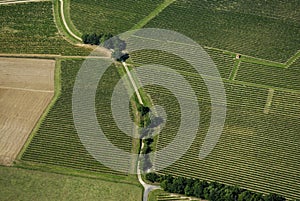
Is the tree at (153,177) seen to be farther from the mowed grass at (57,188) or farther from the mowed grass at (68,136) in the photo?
the mowed grass at (68,136)

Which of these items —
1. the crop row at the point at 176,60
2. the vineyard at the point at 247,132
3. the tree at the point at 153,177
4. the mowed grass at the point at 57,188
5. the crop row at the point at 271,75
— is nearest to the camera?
the mowed grass at the point at 57,188

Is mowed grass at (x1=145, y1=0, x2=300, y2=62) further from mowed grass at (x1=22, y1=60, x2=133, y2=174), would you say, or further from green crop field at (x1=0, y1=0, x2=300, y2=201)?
mowed grass at (x1=22, y1=60, x2=133, y2=174)

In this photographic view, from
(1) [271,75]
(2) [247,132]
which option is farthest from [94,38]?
(2) [247,132]

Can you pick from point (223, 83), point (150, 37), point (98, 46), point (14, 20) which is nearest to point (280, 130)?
point (223, 83)

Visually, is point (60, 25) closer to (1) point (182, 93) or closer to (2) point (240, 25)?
(1) point (182, 93)

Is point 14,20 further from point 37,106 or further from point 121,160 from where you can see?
point 121,160

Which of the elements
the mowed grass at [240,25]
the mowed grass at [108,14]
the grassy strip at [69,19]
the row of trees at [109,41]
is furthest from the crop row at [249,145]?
the grassy strip at [69,19]
